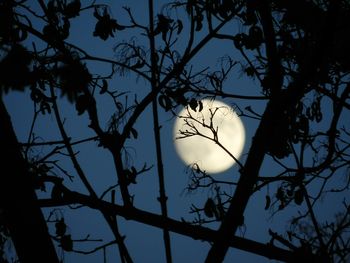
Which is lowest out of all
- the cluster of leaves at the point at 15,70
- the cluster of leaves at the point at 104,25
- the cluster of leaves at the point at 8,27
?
the cluster of leaves at the point at 15,70

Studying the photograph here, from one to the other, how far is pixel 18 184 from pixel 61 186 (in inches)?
9.8

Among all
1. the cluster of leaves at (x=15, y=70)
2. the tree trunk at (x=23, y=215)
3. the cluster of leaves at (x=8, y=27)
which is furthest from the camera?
the cluster of leaves at (x=8, y=27)

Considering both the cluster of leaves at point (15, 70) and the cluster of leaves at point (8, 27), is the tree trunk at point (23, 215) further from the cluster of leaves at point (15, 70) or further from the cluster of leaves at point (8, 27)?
the cluster of leaves at point (8, 27)

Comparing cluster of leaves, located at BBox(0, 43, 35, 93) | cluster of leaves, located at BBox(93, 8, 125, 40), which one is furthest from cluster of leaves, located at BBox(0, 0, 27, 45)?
cluster of leaves, located at BBox(0, 43, 35, 93)

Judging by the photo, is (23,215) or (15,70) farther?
(23,215)

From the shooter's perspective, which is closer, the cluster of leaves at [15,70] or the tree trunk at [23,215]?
the cluster of leaves at [15,70]

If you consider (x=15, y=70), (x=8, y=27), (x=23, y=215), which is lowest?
(x=23, y=215)

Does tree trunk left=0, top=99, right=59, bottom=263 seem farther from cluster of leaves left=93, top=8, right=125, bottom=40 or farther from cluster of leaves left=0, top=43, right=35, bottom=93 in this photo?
cluster of leaves left=93, top=8, right=125, bottom=40

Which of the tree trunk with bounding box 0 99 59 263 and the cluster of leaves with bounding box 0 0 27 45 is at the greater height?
the cluster of leaves with bounding box 0 0 27 45

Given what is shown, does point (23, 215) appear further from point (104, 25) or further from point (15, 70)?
point (104, 25)

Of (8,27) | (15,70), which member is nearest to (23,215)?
(15,70)

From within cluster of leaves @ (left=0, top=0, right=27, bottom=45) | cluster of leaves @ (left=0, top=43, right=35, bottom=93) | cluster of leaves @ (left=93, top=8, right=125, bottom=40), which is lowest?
cluster of leaves @ (left=0, top=43, right=35, bottom=93)

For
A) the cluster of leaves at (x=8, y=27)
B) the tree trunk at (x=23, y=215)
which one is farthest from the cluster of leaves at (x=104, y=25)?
the tree trunk at (x=23, y=215)

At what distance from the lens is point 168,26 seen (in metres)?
2.81
